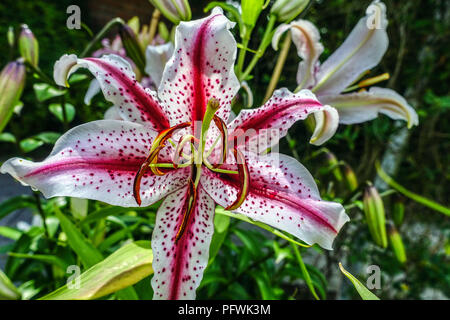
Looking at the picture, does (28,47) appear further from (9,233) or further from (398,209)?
(398,209)

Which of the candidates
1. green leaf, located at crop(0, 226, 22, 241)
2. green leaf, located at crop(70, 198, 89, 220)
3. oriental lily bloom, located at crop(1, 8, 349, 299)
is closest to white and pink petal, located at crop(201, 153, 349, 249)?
oriental lily bloom, located at crop(1, 8, 349, 299)

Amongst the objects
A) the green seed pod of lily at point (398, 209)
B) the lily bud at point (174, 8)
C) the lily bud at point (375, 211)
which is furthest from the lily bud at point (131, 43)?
the green seed pod of lily at point (398, 209)

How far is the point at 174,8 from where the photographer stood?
457mm

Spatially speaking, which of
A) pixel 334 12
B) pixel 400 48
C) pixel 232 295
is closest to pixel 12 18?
pixel 334 12

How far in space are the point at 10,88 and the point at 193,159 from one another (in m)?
0.31

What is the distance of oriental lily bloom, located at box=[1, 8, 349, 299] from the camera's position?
1.10ft

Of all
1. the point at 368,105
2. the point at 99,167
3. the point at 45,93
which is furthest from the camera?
the point at 45,93

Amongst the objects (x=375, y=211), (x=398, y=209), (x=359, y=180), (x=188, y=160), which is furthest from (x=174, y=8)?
(x=359, y=180)

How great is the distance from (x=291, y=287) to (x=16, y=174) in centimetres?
109

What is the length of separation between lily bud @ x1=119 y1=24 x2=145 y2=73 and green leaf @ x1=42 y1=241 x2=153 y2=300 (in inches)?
12.5

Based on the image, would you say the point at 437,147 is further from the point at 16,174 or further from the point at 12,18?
the point at 12,18

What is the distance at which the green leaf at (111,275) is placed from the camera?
0.36 meters

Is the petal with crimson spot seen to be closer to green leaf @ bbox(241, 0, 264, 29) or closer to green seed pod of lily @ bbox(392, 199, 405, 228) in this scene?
green leaf @ bbox(241, 0, 264, 29)

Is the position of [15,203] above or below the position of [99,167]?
below
